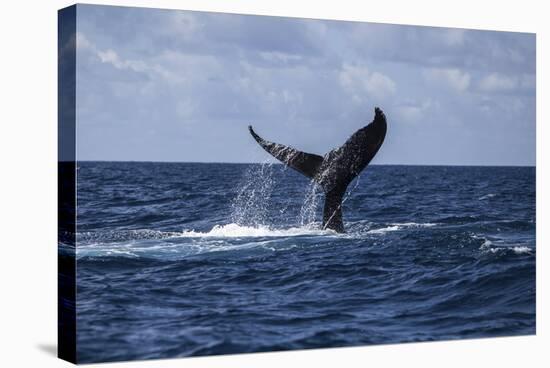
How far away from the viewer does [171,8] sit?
16422 mm

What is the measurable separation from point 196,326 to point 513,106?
7.51 meters

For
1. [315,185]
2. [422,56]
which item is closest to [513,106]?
[422,56]

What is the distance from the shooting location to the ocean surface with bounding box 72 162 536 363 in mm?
15672

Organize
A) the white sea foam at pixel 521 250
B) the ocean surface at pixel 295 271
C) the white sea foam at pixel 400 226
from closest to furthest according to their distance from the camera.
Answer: the ocean surface at pixel 295 271 < the white sea foam at pixel 400 226 < the white sea foam at pixel 521 250

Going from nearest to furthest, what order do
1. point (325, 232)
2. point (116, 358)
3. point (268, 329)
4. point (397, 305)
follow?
point (116, 358) < point (268, 329) < point (397, 305) < point (325, 232)

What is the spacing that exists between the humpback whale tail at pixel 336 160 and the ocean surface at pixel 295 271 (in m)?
0.46

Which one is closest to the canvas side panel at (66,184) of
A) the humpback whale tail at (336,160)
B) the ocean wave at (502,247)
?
the humpback whale tail at (336,160)

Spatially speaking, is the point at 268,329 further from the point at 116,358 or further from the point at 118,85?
the point at 118,85

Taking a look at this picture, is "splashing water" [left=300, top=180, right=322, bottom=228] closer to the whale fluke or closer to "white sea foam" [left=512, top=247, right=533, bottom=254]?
the whale fluke

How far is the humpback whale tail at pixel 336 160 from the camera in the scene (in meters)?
17.7

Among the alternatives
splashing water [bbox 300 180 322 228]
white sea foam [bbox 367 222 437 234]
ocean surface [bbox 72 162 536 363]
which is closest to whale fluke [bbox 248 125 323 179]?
ocean surface [bbox 72 162 536 363]

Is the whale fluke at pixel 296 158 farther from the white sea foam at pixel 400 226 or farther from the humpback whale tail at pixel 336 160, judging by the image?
the white sea foam at pixel 400 226

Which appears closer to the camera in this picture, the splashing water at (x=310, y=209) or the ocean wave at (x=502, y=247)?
the ocean wave at (x=502, y=247)

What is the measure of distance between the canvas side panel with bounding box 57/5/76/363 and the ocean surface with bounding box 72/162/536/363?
0.21 meters
